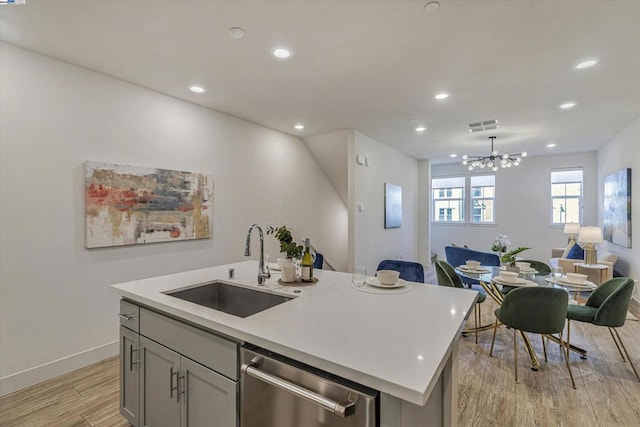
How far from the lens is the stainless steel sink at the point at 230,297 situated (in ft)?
5.93

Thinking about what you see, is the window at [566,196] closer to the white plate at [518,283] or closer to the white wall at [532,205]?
the white wall at [532,205]

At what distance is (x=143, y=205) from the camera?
3.12m

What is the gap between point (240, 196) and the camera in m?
4.22

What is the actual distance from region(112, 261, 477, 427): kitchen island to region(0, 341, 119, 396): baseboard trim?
4.80ft

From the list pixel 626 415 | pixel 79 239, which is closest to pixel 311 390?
pixel 626 415

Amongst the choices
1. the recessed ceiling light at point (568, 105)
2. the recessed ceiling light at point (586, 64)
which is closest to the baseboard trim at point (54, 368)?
the recessed ceiling light at point (586, 64)

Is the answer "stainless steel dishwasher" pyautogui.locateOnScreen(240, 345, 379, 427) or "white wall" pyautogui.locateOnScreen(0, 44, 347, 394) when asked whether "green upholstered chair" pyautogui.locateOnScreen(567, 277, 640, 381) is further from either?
"white wall" pyautogui.locateOnScreen(0, 44, 347, 394)

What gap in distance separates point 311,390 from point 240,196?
3.49 meters

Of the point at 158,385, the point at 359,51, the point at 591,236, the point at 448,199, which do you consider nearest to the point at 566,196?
the point at 448,199

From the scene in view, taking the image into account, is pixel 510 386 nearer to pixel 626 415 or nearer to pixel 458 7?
pixel 626 415

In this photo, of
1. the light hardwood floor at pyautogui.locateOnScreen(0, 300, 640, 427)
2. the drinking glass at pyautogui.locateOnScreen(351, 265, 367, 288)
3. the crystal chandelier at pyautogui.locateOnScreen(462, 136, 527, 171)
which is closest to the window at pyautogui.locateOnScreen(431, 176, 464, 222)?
the crystal chandelier at pyautogui.locateOnScreen(462, 136, 527, 171)

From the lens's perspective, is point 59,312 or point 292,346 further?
point 59,312

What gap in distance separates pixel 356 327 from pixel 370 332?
0.07 m

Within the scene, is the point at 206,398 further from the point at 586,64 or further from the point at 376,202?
the point at 376,202
